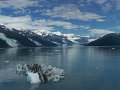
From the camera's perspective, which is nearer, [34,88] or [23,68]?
[34,88]

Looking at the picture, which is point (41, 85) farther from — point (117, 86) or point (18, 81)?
point (117, 86)

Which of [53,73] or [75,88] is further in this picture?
[53,73]

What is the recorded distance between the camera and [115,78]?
76.4 metres

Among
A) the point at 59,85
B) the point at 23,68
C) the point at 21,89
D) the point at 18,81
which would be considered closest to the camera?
the point at 21,89

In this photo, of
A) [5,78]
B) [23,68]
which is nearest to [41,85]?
[5,78]

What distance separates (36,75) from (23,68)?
74.2 feet

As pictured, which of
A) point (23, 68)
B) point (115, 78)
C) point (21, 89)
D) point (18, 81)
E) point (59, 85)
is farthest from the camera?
point (23, 68)

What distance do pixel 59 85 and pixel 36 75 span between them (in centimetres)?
586

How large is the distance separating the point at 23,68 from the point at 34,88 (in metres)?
28.0

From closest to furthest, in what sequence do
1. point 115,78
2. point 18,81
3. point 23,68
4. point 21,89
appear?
point 21,89 → point 18,81 → point 115,78 → point 23,68

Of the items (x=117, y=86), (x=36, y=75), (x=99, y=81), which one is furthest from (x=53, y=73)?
(x=117, y=86)

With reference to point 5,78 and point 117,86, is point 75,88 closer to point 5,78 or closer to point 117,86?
point 117,86

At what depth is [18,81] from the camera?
235ft

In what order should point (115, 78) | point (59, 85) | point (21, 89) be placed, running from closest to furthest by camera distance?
point (21, 89)
point (59, 85)
point (115, 78)
